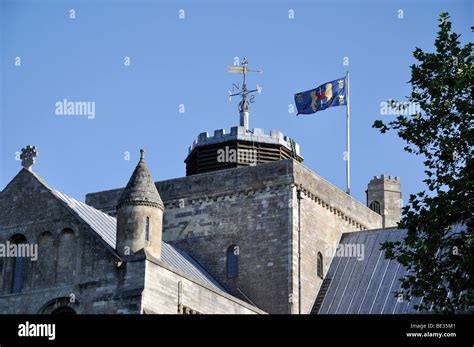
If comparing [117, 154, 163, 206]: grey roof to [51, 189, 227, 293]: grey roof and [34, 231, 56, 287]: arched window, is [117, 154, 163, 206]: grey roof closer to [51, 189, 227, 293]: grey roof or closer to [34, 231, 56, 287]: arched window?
[51, 189, 227, 293]: grey roof

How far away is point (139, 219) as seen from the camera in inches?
1689

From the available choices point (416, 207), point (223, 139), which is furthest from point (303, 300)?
point (416, 207)

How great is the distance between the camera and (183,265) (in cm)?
5153

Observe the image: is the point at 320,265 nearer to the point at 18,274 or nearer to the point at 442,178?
the point at 18,274

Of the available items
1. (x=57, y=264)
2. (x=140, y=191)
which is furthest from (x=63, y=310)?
(x=140, y=191)

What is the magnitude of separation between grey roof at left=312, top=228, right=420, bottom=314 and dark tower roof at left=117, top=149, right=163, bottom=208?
1249 centimetres

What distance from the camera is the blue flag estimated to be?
60.2 meters

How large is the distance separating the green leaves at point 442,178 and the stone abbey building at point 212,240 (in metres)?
13.7

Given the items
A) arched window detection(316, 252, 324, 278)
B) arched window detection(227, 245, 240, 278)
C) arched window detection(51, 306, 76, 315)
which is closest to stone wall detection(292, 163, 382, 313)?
arched window detection(316, 252, 324, 278)

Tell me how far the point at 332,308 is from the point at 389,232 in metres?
5.84

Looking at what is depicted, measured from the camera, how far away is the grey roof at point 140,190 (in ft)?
142

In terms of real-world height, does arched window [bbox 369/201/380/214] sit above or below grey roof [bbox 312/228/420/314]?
above
